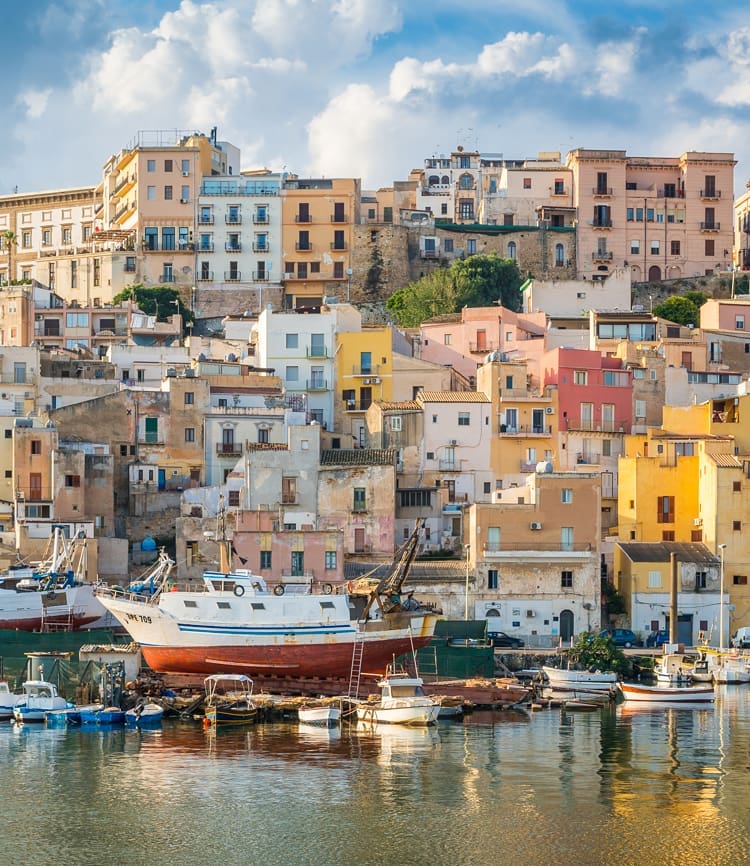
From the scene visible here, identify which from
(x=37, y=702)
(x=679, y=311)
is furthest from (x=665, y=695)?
(x=679, y=311)

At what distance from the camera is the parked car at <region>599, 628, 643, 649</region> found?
7269cm

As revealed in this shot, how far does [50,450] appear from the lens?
76.5 m

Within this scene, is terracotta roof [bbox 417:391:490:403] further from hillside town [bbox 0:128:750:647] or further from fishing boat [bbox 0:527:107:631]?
fishing boat [bbox 0:527:107:631]

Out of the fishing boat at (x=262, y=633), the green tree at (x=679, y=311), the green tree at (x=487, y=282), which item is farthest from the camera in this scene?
the green tree at (x=487, y=282)

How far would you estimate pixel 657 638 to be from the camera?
7425cm

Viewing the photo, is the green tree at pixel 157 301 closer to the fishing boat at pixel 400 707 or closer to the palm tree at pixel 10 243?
the palm tree at pixel 10 243

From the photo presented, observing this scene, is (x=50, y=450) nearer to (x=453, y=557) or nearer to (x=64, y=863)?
(x=453, y=557)

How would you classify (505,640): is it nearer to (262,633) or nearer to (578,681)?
(578,681)

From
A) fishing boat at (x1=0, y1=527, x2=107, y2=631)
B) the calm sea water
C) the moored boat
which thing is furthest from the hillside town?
the calm sea water

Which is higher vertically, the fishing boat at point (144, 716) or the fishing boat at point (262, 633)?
the fishing boat at point (262, 633)

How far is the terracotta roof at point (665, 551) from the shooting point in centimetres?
7488

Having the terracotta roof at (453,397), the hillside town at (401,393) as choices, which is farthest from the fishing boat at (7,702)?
the terracotta roof at (453,397)

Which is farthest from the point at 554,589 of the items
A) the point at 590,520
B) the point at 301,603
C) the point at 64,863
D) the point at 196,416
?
the point at 64,863

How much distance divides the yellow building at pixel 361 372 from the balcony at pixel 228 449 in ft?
27.8
